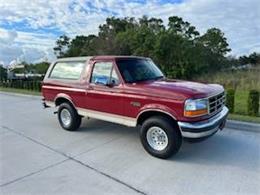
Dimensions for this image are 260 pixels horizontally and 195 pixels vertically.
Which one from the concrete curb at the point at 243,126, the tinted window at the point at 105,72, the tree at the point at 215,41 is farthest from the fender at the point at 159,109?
the tree at the point at 215,41

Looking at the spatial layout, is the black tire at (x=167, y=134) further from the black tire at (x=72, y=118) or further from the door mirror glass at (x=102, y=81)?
the black tire at (x=72, y=118)

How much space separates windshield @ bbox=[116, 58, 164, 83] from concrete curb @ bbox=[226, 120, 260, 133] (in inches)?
89.4

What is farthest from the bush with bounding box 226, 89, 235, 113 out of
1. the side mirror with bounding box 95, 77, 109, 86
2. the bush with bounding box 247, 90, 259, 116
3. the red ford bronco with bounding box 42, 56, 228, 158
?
the side mirror with bounding box 95, 77, 109, 86

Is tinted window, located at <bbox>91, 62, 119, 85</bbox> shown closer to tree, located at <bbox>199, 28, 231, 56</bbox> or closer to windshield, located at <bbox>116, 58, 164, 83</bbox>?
windshield, located at <bbox>116, 58, 164, 83</bbox>

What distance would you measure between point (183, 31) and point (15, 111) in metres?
22.0

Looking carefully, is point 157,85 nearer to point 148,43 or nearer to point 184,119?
point 184,119

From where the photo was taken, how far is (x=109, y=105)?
603 cm

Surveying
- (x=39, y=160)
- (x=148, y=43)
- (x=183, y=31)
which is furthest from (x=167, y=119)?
(x=183, y=31)

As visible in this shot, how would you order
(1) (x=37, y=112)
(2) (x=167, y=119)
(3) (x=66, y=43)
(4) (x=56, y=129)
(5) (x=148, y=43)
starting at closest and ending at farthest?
1. (2) (x=167, y=119)
2. (4) (x=56, y=129)
3. (1) (x=37, y=112)
4. (5) (x=148, y=43)
5. (3) (x=66, y=43)

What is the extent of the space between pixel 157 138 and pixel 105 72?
1.92 metres

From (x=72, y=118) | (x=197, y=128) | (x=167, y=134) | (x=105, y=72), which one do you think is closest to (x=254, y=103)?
(x=197, y=128)

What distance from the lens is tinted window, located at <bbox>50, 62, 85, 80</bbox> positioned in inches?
272

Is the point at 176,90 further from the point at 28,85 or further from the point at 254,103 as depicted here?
the point at 28,85

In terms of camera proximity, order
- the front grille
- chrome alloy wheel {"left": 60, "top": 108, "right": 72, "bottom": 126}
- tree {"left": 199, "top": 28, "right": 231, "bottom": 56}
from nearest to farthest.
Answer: the front grille → chrome alloy wheel {"left": 60, "top": 108, "right": 72, "bottom": 126} → tree {"left": 199, "top": 28, "right": 231, "bottom": 56}
